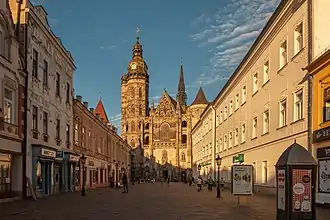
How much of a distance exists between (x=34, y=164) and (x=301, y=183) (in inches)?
843

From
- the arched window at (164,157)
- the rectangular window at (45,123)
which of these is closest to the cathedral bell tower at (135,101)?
the arched window at (164,157)

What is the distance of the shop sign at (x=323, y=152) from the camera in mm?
22172

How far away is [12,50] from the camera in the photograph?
27.1 metres

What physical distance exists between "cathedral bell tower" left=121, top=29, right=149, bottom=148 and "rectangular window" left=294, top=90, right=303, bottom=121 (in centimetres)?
10821

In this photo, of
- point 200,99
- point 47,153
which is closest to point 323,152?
point 47,153

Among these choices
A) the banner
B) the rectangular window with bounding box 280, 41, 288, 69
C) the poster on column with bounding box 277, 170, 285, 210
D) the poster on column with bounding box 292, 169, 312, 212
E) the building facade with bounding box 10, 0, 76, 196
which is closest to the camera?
the poster on column with bounding box 292, 169, 312, 212

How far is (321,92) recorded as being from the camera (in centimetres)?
2352

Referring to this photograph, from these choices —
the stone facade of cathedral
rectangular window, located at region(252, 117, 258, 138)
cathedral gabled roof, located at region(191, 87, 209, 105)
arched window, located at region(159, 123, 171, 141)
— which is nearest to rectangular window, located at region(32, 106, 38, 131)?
rectangular window, located at region(252, 117, 258, 138)

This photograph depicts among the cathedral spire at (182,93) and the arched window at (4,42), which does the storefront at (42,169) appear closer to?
the arched window at (4,42)

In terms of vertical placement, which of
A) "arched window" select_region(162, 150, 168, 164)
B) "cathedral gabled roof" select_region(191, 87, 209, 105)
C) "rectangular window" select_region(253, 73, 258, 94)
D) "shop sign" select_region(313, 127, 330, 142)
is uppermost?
"cathedral gabled roof" select_region(191, 87, 209, 105)

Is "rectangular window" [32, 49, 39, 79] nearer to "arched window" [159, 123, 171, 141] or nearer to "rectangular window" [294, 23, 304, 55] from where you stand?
"rectangular window" [294, 23, 304, 55]

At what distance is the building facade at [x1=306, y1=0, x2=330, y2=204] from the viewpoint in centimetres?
2234

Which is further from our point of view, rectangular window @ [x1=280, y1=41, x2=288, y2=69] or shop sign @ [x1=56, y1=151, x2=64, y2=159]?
shop sign @ [x1=56, y1=151, x2=64, y2=159]

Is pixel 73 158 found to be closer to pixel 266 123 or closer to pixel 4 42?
pixel 266 123
